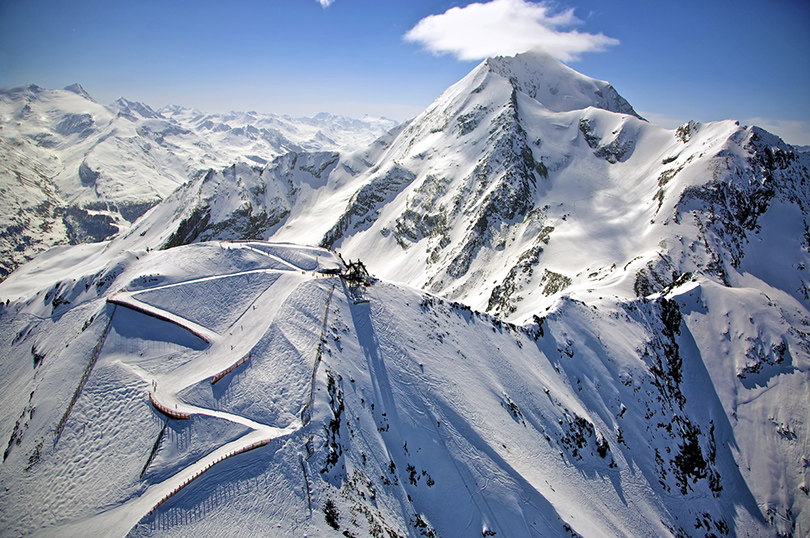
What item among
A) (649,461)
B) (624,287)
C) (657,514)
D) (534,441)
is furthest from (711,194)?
(534,441)

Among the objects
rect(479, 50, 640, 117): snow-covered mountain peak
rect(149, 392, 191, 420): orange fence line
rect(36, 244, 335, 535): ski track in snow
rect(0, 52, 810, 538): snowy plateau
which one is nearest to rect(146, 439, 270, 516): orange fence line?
rect(36, 244, 335, 535): ski track in snow

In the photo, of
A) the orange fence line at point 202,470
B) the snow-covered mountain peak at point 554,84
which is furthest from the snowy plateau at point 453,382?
the snow-covered mountain peak at point 554,84

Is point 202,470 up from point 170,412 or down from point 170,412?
down

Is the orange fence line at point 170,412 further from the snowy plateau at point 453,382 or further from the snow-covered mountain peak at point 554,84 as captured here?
the snow-covered mountain peak at point 554,84

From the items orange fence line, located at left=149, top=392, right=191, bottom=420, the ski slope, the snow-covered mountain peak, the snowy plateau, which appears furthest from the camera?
the snow-covered mountain peak

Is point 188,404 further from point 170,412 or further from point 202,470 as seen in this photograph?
point 202,470

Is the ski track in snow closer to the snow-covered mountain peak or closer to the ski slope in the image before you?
the ski slope

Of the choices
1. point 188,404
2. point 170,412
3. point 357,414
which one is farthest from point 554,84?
point 170,412

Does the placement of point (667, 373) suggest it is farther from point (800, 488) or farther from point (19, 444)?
point (19, 444)
